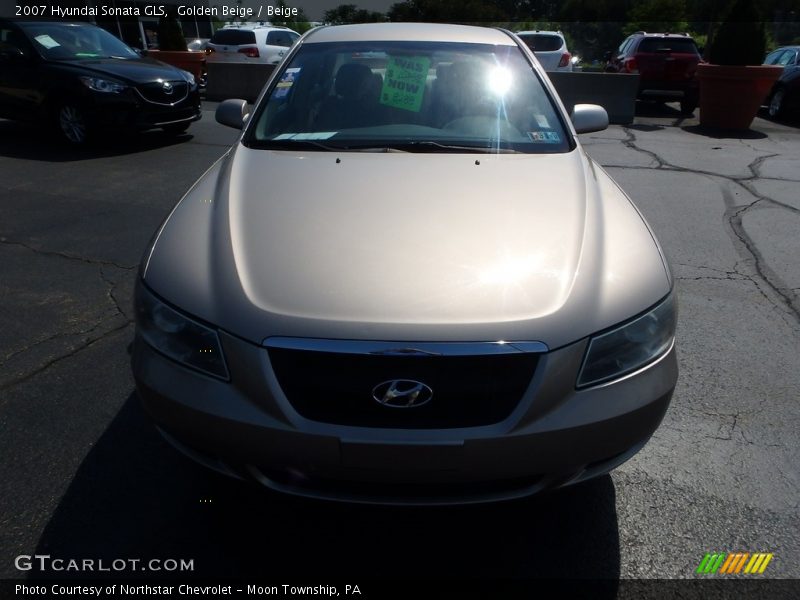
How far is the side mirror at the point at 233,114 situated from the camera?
395 centimetres

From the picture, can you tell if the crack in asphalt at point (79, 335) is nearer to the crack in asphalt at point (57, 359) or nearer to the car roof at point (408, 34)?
the crack in asphalt at point (57, 359)

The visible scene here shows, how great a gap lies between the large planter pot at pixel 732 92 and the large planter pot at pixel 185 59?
10224mm

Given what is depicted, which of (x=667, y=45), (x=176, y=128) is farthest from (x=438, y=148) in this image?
(x=667, y=45)

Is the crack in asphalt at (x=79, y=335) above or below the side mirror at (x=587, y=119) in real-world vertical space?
below

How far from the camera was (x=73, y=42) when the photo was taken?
9320mm

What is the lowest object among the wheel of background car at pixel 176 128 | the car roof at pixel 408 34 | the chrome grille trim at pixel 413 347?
the wheel of background car at pixel 176 128

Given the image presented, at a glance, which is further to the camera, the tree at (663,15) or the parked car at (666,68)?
the tree at (663,15)

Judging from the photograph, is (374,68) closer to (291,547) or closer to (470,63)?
(470,63)

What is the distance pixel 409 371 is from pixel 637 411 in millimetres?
710

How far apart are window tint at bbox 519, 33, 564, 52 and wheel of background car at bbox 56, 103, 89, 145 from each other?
10.9 meters

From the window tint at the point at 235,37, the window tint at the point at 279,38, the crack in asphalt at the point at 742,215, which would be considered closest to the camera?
the crack in asphalt at the point at 742,215

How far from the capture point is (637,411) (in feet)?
6.69

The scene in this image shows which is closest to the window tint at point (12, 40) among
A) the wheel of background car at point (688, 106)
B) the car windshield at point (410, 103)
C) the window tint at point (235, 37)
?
the car windshield at point (410, 103)

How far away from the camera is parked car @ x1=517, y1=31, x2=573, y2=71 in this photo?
15.8m
